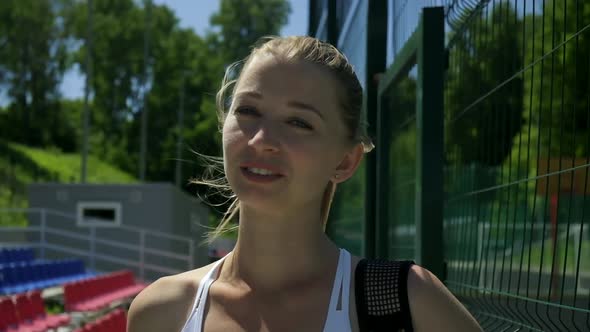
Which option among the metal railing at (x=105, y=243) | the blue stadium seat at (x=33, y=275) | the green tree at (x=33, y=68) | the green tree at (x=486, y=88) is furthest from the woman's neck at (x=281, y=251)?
the green tree at (x=33, y=68)

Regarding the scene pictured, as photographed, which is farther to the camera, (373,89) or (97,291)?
(97,291)

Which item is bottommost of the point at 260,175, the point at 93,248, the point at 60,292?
the point at 60,292

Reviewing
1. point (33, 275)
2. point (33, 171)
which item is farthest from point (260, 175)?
point (33, 171)

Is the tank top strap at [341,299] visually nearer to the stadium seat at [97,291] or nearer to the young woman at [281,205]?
the young woman at [281,205]

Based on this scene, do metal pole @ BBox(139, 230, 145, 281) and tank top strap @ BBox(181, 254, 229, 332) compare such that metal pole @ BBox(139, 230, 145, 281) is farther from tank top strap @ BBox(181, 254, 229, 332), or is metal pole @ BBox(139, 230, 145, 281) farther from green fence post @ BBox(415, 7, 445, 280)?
tank top strap @ BBox(181, 254, 229, 332)

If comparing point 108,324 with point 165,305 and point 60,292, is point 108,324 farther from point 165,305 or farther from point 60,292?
point 60,292

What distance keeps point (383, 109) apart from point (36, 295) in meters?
8.12

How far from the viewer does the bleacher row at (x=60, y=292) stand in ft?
31.7

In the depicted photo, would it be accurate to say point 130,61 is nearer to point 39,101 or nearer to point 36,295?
point 39,101

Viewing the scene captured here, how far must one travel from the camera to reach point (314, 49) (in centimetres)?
188

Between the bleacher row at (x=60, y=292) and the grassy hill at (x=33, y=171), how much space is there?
26.8 m

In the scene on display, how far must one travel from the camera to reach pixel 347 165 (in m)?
1.94

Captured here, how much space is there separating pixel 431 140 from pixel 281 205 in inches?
44.3

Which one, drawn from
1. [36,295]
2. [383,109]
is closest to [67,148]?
[36,295]
